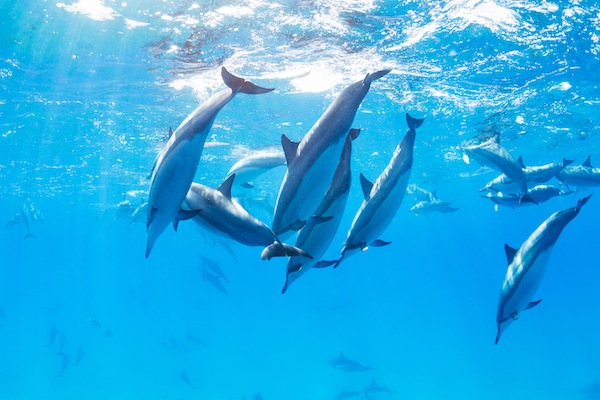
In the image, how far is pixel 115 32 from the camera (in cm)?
1298

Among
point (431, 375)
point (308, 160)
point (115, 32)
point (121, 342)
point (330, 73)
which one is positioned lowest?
point (121, 342)

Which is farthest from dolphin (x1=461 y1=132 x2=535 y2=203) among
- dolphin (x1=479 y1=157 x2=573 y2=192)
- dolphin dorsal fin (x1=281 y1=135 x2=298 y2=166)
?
dolphin dorsal fin (x1=281 y1=135 x2=298 y2=166)

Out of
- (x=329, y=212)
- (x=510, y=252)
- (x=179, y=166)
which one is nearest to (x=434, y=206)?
(x=510, y=252)

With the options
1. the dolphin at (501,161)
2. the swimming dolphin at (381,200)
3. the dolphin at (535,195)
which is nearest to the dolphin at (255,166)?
the swimming dolphin at (381,200)

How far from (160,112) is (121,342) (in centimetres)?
6922

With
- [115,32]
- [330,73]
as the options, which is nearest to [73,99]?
[115,32]

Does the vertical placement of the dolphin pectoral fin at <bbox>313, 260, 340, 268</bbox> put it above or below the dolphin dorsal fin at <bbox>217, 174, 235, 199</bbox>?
below

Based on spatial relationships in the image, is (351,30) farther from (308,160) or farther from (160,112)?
(308,160)

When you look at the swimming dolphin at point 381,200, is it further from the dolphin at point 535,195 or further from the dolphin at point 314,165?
the dolphin at point 535,195

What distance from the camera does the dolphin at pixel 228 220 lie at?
2.80m

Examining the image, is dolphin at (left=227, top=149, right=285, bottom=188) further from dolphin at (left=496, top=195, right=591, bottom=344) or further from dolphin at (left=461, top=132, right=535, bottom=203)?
dolphin at (left=461, top=132, right=535, bottom=203)

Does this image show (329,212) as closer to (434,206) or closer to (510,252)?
(510,252)

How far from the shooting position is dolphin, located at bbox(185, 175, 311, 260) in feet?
9.20

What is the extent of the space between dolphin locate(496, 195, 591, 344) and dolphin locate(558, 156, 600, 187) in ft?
20.7
